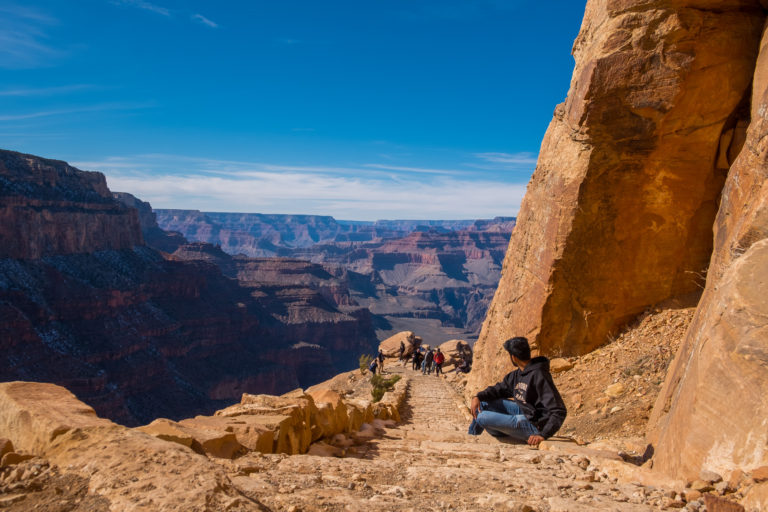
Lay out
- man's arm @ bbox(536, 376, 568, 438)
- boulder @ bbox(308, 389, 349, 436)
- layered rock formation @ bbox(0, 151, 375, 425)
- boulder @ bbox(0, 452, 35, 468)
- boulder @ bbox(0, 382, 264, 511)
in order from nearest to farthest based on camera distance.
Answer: boulder @ bbox(0, 382, 264, 511), boulder @ bbox(0, 452, 35, 468), man's arm @ bbox(536, 376, 568, 438), boulder @ bbox(308, 389, 349, 436), layered rock formation @ bbox(0, 151, 375, 425)

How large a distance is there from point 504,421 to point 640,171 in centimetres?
611

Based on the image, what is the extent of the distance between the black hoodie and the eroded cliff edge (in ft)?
3.82

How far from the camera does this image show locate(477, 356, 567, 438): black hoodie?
5.49 metres

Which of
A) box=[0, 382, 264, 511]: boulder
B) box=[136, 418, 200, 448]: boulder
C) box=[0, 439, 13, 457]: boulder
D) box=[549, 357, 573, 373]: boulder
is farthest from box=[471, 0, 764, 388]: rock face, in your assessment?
box=[0, 439, 13, 457]: boulder

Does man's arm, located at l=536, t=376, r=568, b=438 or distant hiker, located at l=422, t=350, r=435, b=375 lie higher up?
man's arm, located at l=536, t=376, r=568, b=438

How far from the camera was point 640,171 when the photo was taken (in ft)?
31.3

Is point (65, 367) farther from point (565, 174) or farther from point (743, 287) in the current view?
point (743, 287)

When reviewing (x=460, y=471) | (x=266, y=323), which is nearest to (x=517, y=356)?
(x=460, y=471)

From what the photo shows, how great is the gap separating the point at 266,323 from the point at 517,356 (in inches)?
3602

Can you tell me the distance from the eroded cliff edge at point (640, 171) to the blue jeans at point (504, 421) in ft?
4.69

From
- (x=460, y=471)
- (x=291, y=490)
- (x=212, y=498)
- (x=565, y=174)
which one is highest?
(x=565, y=174)

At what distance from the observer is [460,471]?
4543 mm

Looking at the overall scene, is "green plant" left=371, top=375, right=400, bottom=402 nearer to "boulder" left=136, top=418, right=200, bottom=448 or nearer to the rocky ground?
the rocky ground

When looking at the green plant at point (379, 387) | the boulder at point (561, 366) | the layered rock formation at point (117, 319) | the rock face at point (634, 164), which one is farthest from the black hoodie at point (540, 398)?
the layered rock formation at point (117, 319)
